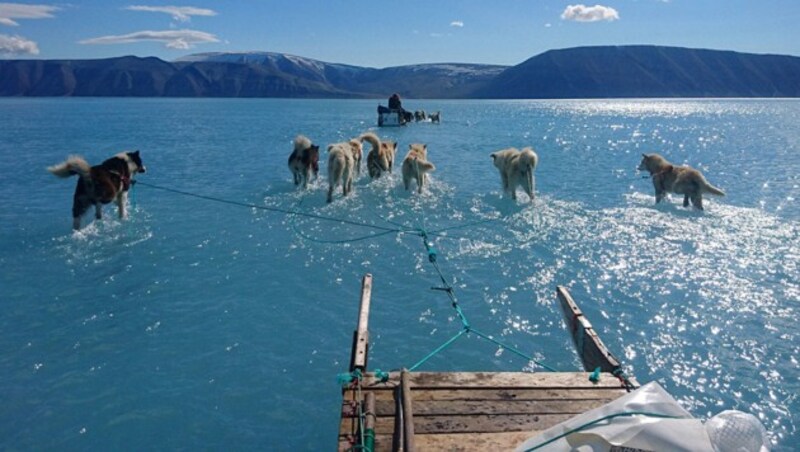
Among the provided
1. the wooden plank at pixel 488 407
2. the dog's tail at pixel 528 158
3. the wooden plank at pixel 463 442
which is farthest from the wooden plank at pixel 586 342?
the dog's tail at pixel 528 158

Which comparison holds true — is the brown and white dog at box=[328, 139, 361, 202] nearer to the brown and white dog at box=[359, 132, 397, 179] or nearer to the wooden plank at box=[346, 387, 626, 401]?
the brown and white dog at box=[359, 132, 397, 179]

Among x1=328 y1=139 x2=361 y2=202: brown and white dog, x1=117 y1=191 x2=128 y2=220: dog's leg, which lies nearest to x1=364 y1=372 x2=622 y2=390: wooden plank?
x1=328 y1=139 x2=361 y2=202: brown and white dog

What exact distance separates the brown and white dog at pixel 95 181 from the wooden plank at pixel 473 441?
37.3ft

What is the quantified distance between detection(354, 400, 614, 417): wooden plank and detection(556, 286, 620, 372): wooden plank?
805 millimetres

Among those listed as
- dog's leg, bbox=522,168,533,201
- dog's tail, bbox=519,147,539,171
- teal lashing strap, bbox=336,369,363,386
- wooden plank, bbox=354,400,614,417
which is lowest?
wooden plank, bbox=354,400,614,417

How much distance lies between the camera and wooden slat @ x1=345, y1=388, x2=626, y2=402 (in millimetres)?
4770

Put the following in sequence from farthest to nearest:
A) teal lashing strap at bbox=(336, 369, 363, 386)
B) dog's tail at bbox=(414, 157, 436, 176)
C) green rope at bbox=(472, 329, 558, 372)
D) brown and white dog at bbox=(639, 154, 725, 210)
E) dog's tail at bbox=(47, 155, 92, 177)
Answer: dog's tail at bbox=(414, 157, 436, 176)
brown and white dog at bbox=(639, 154, 725, 210)
dog's tail at bbox=(47, 155, 92, 177)
green rope at bbox=(472, 329, 558, 372)
teal lashing strap at bbox=(336, 369, 363, 386)

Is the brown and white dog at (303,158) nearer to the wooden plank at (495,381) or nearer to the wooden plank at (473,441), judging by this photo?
the wooden plank at (495,381)

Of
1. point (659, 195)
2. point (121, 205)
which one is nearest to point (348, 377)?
point (121, 205)

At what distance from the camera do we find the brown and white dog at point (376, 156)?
1864 cm

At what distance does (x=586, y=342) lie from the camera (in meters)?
6.07

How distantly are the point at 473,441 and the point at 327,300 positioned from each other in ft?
16.1

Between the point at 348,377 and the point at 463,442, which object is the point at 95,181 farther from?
the point at 463,442

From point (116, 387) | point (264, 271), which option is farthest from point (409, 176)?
point (116, 387)
